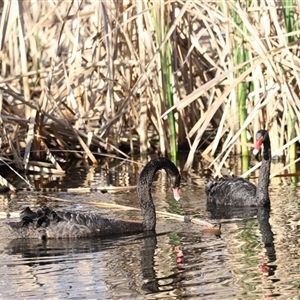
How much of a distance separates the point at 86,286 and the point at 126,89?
19.9 ft

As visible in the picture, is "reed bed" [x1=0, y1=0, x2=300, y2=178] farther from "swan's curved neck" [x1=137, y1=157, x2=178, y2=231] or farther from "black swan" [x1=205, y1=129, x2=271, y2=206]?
"swan's curved neck" [x1=137, y1=157, x2=178, y2=231]

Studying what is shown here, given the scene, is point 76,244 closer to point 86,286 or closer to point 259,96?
point 86,286

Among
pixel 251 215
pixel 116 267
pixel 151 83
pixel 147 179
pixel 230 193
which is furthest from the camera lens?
pixel 151 83

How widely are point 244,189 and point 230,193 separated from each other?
17cm

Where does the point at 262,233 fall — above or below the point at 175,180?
below

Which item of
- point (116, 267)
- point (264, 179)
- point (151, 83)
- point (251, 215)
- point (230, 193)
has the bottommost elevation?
point (116, 267)

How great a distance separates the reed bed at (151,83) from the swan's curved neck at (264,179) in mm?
650

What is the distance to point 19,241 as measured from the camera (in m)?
8.45

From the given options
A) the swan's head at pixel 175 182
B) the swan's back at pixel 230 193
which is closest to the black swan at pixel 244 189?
the swan's back at pixel 230 193

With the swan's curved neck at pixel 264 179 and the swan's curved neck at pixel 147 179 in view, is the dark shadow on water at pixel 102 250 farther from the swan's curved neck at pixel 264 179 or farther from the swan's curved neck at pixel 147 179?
the swan's curved neck at pixel 264 179

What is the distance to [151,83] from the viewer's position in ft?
40.8

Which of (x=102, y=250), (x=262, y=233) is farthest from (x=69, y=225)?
(x=262, y=233)

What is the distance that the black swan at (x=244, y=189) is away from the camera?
1002cm

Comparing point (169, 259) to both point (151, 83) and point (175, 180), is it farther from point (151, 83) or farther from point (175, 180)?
point (151, 83)
